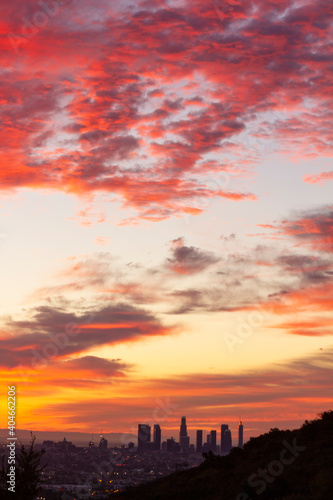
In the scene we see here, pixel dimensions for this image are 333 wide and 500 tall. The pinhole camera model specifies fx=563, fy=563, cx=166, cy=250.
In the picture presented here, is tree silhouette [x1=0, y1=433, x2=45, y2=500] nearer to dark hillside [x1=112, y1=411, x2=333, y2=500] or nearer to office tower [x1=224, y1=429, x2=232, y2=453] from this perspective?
dark hillside [x1=112, y1=411, x2=333, y2=500]

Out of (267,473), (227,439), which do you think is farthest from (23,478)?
(227,439)

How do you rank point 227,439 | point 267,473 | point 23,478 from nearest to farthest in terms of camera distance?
point 23,478
point 267,473
point 227,439

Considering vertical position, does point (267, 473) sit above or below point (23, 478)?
below

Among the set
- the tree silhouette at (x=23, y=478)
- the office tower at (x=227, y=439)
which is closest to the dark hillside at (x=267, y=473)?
the tree silhouette at (x=23, y=478)

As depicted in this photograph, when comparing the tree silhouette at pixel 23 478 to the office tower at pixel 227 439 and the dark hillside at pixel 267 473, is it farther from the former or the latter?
the office tower at pixel 227 439

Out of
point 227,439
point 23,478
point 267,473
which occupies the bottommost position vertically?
point 227,439

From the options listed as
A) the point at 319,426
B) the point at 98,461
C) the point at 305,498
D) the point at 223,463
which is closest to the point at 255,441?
the point at 223,463

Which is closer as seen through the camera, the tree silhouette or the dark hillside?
the tree silhouette

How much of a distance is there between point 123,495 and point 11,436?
52.4ft

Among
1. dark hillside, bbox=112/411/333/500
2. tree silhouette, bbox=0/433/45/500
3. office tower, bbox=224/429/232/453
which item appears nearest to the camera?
tree silhouette, bbox=0/433/45/500

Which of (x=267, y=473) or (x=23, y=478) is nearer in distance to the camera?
(x=23, y=478)

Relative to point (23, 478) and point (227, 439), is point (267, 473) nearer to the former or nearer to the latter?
point (23, 478)

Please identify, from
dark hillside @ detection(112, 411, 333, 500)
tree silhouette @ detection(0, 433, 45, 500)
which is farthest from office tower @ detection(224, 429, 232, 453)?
tree silhouette @ detection(0, 433, 45, 500)

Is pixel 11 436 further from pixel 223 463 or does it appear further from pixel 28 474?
pixel 223 463
